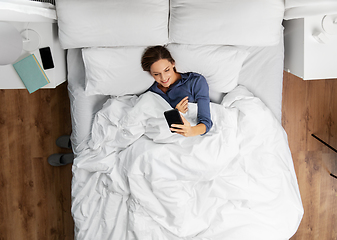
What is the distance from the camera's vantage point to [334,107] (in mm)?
1891

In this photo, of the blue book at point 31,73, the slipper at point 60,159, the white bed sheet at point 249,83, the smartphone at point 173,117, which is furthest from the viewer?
the slipper at point 60,159

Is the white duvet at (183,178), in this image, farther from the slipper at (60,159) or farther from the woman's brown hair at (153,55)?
the slipper at (60,159)

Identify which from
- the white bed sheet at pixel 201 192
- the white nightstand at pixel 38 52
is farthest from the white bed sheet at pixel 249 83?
the white nightstand at pixel 38 52

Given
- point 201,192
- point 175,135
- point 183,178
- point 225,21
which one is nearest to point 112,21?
point 225,21

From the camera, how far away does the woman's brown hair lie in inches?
51.9

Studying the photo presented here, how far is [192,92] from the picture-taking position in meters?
1.45

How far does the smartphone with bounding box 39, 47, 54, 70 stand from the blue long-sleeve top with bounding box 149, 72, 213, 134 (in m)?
0.58

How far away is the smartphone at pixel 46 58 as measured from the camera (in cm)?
133

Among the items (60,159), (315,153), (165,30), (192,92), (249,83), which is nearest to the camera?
(165,30)

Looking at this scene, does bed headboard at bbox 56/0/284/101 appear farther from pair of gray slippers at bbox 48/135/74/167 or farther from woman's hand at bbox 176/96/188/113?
pair of gray slippers at bbox 48/135/74/167

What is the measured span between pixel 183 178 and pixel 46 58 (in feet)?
3.24

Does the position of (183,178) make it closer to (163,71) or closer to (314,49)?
(163,71)

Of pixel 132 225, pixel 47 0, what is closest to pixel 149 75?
pixel 47 0

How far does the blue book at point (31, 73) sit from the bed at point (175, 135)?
186 millimetres
